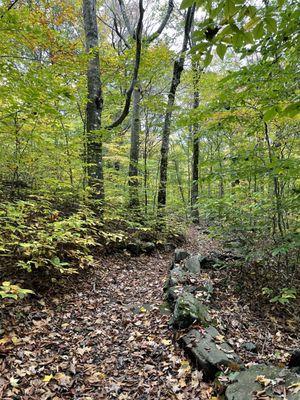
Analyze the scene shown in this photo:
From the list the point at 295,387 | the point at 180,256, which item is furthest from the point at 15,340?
the point at 180,256

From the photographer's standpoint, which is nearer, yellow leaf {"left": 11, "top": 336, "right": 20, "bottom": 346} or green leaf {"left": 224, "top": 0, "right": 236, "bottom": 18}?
green leaf {"left": 224, "top": 0, "right": 236, "bottom": 18}

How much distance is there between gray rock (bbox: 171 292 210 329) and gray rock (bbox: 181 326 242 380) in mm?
160

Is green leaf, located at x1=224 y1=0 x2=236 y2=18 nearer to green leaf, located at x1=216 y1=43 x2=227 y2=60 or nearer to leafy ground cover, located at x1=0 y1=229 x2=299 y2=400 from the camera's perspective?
green leaf, located at x1=216 y1=43 x2=227 y2=60

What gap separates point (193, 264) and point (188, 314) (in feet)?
7.29

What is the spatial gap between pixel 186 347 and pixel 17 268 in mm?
2869

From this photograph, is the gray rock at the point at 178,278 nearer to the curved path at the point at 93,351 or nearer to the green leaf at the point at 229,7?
the curved path at the point at 93,351

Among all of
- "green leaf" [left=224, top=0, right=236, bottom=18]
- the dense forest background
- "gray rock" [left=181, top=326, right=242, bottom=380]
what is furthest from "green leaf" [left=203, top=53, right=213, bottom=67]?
"gray rock" [left=181, top=326, right=242, bottom=380]

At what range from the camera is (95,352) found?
10.8 ft

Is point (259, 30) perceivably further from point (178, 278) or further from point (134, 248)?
point (134, 248)

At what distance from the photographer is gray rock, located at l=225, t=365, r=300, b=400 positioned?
2.35m

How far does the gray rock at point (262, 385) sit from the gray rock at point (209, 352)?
227mm

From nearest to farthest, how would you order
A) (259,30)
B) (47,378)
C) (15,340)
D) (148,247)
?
(259,30) < (47,378) < (15,340) < (148,247)

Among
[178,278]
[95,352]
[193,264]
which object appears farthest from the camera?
[193,264]

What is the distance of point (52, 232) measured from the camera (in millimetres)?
4746
